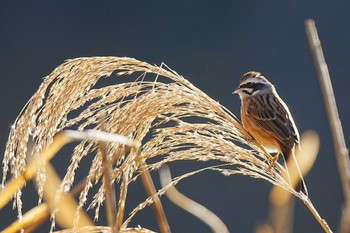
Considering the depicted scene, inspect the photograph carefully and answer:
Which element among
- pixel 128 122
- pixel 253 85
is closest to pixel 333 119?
pixel 128 122

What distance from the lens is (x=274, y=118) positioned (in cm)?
411

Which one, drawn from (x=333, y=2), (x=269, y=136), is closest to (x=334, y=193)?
(x=333, y=2)

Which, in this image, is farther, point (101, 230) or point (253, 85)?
point (253, 85)

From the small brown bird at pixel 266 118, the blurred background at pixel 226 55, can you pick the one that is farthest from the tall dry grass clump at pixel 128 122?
the blurred background at pixel 226 55

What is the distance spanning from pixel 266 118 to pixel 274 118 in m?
0.04

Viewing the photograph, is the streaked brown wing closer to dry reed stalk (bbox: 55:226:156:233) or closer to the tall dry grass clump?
the tall dry grass clump

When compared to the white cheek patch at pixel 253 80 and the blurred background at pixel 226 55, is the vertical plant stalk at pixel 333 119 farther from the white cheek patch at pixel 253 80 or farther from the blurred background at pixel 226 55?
the blurred background at pixel 226 55

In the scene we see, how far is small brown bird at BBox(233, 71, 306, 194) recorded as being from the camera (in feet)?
12.8

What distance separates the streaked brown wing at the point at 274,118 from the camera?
3.91 meters

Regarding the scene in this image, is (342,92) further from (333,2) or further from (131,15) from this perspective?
(131,15)

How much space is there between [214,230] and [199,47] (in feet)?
33.2

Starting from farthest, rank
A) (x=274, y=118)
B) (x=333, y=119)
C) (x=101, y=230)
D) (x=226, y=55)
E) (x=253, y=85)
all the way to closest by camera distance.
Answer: (x=226, y=55) < (x=253, y=85) < (x=274, y=118) < (x=101, y=230) < (x=333, y=119)

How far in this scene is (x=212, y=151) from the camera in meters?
2.56

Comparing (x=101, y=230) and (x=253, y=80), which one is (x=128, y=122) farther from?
(x=253, y=80)
